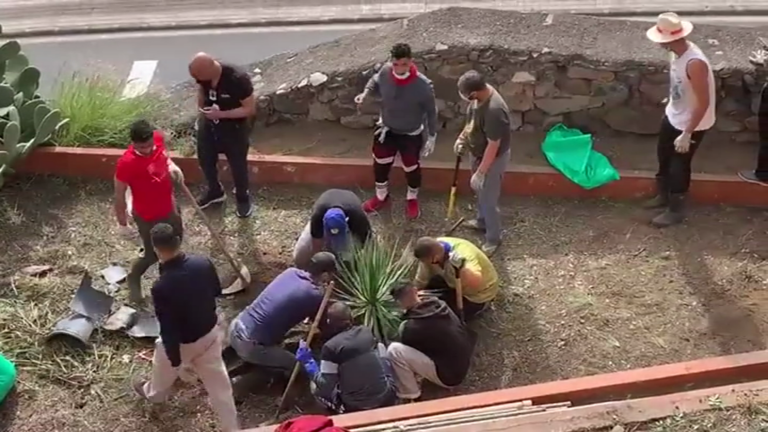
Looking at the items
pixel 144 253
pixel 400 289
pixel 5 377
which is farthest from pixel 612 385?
pixel 5 377

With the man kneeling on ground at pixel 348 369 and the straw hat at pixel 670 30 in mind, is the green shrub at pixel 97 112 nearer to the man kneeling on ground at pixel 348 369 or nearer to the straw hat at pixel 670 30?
the man kneeling on ground at pixel 348 369

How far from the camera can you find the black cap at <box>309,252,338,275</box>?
20.6 ft

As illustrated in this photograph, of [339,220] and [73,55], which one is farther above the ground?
[339,220]

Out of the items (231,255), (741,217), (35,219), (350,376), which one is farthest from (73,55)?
(741,217)

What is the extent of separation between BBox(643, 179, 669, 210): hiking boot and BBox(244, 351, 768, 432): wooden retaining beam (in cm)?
184

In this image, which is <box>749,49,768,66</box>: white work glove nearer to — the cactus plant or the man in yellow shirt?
the man in yellow shirt

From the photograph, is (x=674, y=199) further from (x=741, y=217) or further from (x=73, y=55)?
(x=73, y=55)

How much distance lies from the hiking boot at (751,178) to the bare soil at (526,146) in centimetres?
23

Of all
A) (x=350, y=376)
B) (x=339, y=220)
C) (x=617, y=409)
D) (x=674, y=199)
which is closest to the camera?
(x=617, y=409)

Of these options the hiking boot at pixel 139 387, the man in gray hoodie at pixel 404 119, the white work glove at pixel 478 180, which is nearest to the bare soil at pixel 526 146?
the man in gray hoodie at pixel 404 119

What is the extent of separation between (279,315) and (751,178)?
13.3 feet

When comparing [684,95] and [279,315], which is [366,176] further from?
[684,95]

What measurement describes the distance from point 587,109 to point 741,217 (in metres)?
1.61

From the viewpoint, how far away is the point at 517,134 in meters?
8.77
